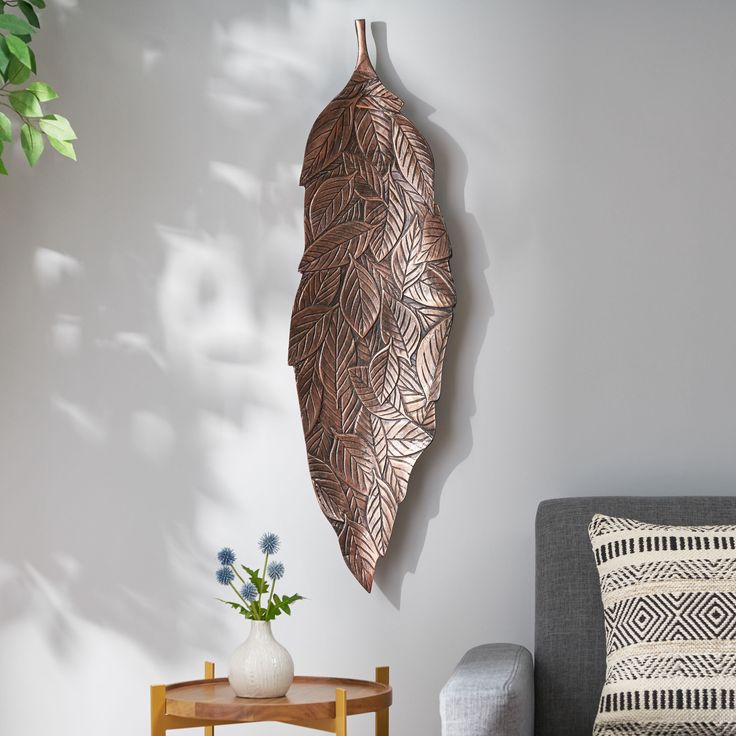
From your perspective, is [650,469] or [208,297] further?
[208,297]

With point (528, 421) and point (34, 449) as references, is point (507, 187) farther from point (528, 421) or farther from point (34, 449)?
point (34, 449)

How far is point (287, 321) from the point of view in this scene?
2477mm

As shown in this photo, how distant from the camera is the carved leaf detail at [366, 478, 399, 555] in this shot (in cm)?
232

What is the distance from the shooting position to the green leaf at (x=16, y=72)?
7.41ft

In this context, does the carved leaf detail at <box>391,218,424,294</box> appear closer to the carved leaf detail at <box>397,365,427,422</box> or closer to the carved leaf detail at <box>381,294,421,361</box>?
the carved leaf detail at <box>381,294,421,361</box>

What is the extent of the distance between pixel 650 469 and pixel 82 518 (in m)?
1.40

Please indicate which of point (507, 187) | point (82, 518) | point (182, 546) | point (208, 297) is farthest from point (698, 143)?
point (82, 518)

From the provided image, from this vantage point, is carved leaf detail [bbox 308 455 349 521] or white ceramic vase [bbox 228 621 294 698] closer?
white ceramic vase [bbox 228 621 294 698]

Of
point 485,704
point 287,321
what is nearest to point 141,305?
point 287,321

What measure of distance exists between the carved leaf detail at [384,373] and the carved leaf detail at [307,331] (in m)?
0.14

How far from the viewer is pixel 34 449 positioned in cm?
253

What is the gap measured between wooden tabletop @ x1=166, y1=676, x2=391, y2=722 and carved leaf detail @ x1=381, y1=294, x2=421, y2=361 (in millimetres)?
784

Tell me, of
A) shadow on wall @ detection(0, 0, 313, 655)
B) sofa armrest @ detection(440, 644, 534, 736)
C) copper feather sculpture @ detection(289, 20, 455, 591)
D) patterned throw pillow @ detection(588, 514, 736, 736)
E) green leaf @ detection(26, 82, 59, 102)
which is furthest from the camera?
shadow on wall @ detection(0, 0, 313, 655)

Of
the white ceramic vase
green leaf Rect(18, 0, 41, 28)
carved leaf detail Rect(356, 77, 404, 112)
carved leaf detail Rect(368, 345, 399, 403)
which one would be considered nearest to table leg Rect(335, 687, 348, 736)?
the white ceramic vase
